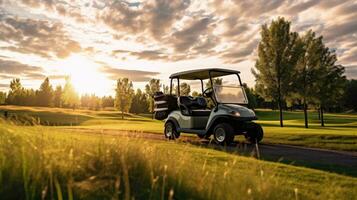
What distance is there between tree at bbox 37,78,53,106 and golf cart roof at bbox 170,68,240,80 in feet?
297

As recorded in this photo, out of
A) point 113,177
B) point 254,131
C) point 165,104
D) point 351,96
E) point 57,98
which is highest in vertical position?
point 57,98

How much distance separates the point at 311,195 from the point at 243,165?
2071 mm

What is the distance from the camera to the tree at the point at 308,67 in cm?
3531

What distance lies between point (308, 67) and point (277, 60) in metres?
5.63

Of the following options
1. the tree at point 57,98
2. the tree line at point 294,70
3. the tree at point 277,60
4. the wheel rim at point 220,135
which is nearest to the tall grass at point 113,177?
the wheel rim at point 220,135

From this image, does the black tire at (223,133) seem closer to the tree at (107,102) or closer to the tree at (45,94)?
the tree at (45,94)

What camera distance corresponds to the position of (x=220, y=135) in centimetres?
1185

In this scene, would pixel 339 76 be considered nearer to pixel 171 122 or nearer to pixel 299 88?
pixel 299 88

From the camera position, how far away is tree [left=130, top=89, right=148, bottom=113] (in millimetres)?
87688

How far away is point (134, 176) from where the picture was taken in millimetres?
4371

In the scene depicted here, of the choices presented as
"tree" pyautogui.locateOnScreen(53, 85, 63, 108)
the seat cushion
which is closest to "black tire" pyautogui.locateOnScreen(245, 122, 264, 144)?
the seat cushion

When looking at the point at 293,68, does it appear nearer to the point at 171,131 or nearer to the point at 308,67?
the point at 308,67

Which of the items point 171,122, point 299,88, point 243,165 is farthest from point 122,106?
point 243,165

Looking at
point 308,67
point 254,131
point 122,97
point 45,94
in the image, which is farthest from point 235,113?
point 45,94
